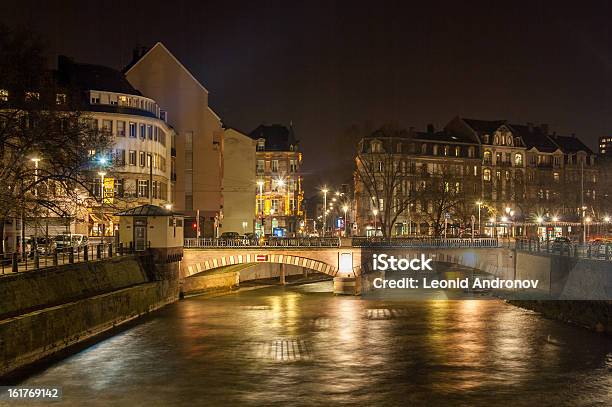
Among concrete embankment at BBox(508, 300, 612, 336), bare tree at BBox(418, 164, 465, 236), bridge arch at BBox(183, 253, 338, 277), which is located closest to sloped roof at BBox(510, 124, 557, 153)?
bare tree at BBox(418, 164, 465, 236)

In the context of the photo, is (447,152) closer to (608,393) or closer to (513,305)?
(513,305)

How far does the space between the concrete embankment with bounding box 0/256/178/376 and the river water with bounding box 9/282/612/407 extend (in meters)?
1.26

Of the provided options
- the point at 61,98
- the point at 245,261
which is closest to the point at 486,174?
the point at 245,261

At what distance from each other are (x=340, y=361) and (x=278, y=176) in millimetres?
88931

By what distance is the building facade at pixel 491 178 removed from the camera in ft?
356

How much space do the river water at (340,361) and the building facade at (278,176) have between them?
214 feet

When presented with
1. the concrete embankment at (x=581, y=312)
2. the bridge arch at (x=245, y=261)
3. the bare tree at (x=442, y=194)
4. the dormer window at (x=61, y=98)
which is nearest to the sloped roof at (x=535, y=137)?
the bare tree at (x=442, y=194)

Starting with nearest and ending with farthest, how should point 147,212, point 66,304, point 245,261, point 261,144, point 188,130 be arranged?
point 66,304, point 147,212, point 245,261, point 188,130, point 261,144

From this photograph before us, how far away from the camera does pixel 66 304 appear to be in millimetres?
38375

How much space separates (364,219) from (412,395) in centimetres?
9081

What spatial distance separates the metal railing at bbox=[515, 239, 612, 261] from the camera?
161 feet

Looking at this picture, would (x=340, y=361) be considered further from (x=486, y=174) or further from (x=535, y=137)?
(x=535, y=137)

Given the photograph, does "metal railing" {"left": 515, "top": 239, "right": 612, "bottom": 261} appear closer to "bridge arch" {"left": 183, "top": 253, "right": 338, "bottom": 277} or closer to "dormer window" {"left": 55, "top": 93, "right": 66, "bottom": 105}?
"bridge arch" {"left": 183, "top": 253, "right": 338, "bottom": 277}

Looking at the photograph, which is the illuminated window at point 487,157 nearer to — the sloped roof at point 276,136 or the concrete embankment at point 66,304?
the sloped roof at point 276,136
